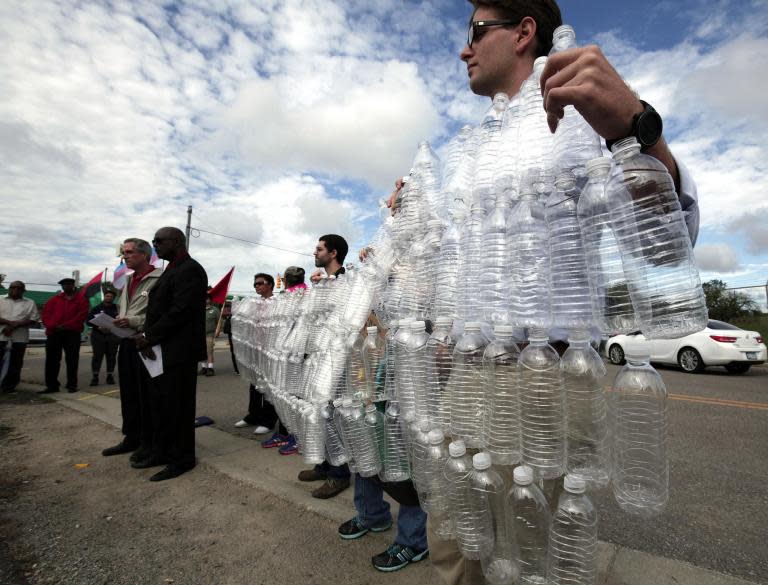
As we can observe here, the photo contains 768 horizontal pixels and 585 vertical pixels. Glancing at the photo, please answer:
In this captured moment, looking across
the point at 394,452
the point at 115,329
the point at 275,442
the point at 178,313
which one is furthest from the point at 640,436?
the point at 115,329

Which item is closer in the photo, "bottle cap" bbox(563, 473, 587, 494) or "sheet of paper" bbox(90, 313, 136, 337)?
"bottle cap" bbox(563, 473, 587, 494)

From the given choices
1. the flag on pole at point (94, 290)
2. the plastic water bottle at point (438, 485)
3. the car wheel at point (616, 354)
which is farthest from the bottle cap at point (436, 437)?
the car wheel at point (616, 354)

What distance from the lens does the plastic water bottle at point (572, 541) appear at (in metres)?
1.05

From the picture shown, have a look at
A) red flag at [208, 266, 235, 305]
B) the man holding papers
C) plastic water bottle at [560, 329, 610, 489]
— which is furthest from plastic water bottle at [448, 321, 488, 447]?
red flag at [208, 266, 235, 305]

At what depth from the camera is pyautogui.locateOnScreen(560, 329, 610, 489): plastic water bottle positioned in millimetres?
1021

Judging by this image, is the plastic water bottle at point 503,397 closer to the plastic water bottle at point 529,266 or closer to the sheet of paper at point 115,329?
the plastic water bottle at point 529,266

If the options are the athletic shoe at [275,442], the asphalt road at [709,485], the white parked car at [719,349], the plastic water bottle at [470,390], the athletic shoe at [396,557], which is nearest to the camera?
the plastic water bottle at [470,390]

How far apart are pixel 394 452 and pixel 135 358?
3.77m

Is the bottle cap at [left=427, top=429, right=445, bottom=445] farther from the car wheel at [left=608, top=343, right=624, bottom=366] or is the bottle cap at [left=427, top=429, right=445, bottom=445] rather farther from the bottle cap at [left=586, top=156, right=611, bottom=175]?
the car wheel at [left=608, top=343, right=624, bottom=366]

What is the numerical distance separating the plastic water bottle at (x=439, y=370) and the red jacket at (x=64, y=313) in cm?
894

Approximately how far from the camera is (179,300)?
12.3 ft

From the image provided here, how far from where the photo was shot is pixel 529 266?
110 cm

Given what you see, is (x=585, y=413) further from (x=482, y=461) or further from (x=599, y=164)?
(x=599, y=164)

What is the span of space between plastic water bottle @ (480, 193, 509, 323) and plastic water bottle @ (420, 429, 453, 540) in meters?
0.50
